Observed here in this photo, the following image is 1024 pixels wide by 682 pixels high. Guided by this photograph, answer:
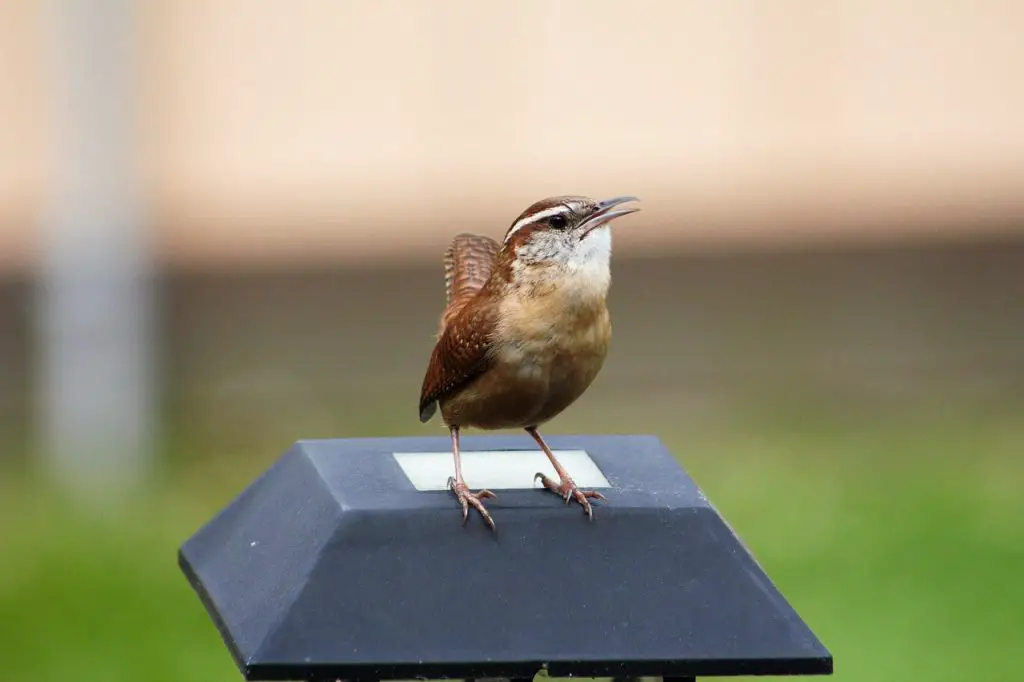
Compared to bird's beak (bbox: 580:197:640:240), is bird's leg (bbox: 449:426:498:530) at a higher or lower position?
lower

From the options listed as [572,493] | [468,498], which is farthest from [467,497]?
[572,493]

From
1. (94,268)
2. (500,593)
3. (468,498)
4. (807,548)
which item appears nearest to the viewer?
(500,593)

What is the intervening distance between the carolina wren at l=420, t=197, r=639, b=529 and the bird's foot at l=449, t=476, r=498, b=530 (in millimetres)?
611

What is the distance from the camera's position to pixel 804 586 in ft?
21.6

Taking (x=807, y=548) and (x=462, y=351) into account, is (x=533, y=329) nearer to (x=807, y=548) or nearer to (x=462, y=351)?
(x=462, y=351)

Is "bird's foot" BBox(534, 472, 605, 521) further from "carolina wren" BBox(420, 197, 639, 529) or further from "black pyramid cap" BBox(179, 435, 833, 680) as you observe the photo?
"carolina wren" BBox(420, 197, 639, 529)

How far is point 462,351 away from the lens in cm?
310

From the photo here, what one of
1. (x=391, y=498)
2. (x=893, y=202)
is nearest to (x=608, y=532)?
(x=391, y=498)

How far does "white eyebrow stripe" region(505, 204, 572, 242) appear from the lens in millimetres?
3145

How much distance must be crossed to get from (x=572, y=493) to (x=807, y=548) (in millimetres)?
4819

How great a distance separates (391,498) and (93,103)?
6998 millimetres

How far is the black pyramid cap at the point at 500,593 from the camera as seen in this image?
2.10m

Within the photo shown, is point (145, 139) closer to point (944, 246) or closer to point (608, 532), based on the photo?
point (944, 246)

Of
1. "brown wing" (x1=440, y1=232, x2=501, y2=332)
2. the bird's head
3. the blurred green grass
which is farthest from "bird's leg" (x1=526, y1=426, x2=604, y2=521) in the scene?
the blurred green grass
